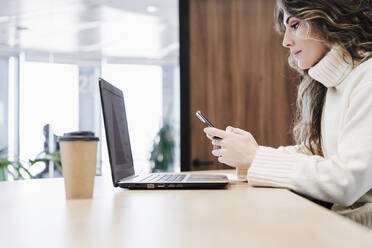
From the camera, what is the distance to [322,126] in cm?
109

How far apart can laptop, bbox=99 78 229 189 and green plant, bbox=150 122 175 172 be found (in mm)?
3757

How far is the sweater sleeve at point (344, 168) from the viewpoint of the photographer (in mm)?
754

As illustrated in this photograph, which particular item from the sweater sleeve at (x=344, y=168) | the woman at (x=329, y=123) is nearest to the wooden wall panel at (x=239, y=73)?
the woman at (x=329, y=123)

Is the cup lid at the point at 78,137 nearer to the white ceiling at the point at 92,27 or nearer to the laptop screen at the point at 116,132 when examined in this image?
the laptop screen at the point at 116,132

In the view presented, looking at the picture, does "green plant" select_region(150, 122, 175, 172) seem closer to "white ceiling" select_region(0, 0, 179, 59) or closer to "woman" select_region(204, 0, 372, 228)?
"white ceiling" select_region(0, 0, 179, 59)

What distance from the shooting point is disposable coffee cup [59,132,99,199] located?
0.67 m

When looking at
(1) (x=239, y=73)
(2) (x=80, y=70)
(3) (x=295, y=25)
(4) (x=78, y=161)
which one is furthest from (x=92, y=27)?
(4) (x=78, y=161)

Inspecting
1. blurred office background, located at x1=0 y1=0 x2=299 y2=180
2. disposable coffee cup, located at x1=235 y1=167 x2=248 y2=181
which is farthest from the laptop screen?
blurred office background, located at x1=0 y1=0 x2=299 y2=180

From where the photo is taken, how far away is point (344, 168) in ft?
2.48

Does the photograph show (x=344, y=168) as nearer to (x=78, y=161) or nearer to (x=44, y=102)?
(x=78, y=161)

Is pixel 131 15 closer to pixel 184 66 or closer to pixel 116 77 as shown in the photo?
pixel 116 77

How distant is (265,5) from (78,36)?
120 inches

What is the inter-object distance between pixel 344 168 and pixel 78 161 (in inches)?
20.6

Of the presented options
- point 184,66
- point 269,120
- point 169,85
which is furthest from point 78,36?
point 269,120
